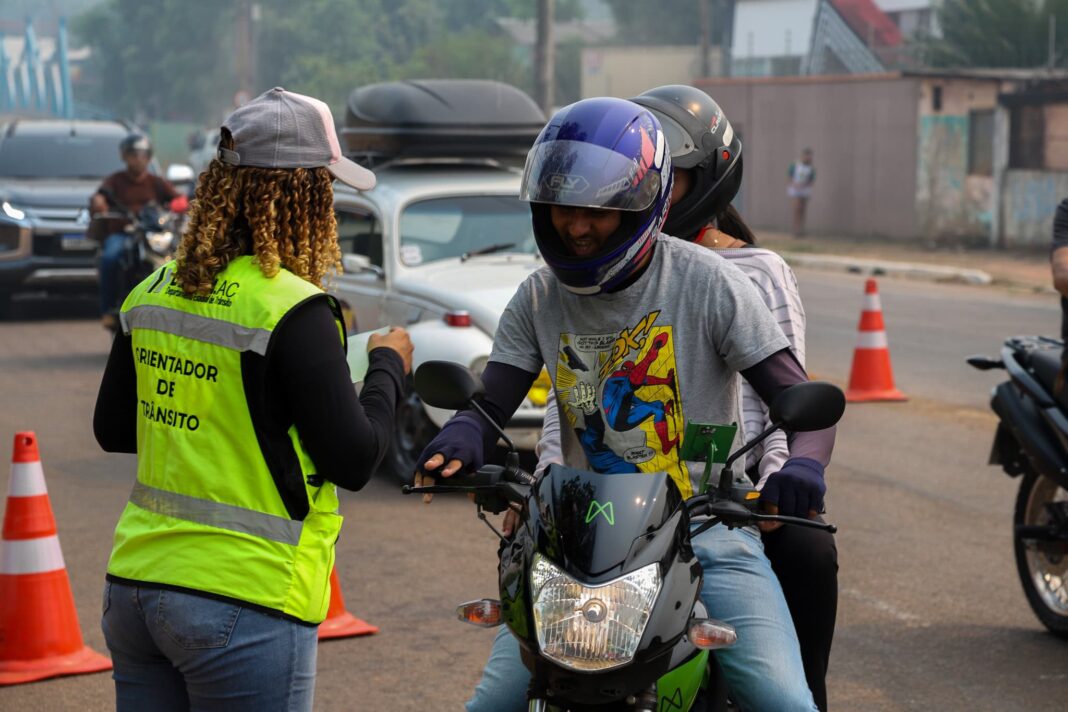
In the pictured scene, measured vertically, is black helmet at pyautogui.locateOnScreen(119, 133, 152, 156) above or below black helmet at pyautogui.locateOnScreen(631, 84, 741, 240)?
below

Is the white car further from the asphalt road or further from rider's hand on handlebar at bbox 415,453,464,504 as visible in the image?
rider's hand on handlebar at bbox 415,453,464,504

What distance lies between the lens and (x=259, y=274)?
309cm

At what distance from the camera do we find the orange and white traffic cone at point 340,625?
20.3 feet

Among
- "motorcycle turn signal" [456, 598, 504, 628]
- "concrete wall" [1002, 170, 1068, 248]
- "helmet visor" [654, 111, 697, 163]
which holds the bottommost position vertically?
"concrete wall" [1002, 170, 1068, 248]

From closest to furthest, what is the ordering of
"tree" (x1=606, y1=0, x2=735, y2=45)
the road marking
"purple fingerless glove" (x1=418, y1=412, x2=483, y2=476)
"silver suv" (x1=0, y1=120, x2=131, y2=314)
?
"purple fingerless glove" (x1=418, y1=412, x2=483, y2=476), the road marking, "silver suv" (x1=0, y1=120, x2=131, y2=314), "tree" (x1=606, y1=0, x2=735, y2=45)

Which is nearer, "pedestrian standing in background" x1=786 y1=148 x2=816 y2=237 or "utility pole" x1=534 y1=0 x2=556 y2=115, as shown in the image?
"utility pole" x1=534 y1=0 x2=556 y2=115

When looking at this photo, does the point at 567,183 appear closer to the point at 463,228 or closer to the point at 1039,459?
the point at 1039,459

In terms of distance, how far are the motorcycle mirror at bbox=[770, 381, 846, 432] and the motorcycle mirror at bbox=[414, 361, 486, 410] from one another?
627 mm

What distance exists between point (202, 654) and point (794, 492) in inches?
45.2

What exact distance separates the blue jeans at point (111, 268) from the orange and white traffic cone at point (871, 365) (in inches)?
254

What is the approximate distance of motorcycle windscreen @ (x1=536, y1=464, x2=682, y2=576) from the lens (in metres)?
2.79

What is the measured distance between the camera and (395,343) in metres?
3.46

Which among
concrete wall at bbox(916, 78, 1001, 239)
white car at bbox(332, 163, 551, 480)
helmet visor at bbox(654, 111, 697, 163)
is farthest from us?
concrete wall at bbox(916, 78, 1001, 239)

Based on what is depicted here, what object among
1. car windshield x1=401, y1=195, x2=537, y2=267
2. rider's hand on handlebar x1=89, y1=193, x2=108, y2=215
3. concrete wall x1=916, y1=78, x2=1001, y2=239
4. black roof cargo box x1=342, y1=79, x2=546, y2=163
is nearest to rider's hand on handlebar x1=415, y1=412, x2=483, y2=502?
car windshield x1=401, y1=195, x2=537, y2=267
